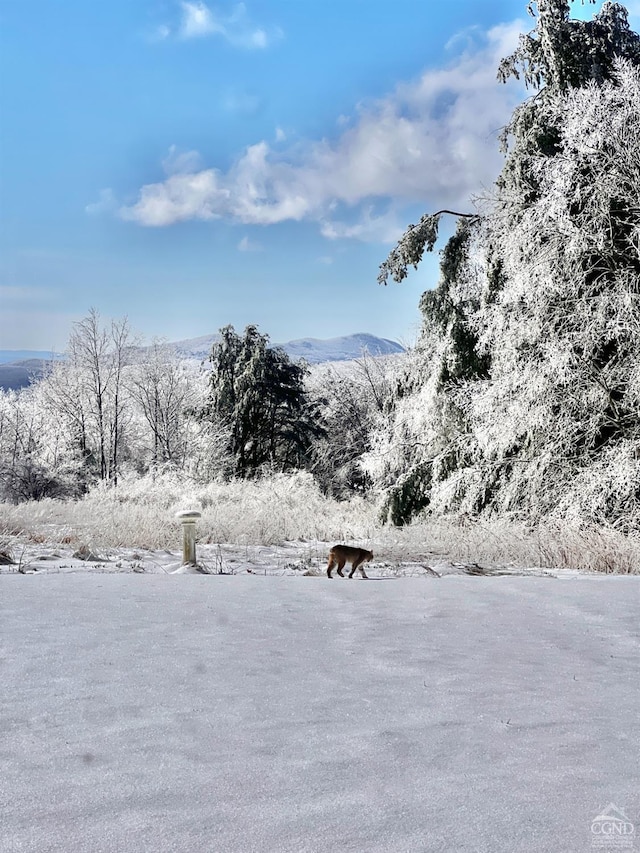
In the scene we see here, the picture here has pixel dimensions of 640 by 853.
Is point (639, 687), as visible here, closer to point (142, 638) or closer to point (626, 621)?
point (626, 621)

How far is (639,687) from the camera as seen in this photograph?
12.9ft

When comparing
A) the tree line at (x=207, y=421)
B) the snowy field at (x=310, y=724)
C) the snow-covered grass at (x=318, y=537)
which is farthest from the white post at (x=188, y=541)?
the tree line at (x=207, y=421)

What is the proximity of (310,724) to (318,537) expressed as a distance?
9.80m

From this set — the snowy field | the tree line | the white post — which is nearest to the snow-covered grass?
the white post

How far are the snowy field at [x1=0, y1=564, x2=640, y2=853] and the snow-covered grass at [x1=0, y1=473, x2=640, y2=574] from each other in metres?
3.44

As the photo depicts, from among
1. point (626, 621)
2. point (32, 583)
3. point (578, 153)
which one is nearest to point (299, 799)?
point (626, 621)

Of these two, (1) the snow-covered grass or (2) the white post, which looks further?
(1) the snow-covered grass

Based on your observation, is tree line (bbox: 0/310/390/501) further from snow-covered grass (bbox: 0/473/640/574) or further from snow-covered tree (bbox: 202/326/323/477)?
snow-covered grass (bbox: 0/473/640/574)

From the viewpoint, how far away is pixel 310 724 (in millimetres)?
3162

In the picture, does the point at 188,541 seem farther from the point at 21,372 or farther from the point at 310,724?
the point at 21,372

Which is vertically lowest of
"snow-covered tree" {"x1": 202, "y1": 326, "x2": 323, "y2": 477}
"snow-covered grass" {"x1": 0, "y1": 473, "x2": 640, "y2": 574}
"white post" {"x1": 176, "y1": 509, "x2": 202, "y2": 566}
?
"snow-covered grass" {"x1": 0, "y1": 473, "x2": 640, "y2": 574}

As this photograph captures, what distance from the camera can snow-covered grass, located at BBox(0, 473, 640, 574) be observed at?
30.4 ft

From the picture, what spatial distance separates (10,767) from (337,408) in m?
28.2

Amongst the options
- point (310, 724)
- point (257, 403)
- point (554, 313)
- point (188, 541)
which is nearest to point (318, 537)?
point (188, 541)
